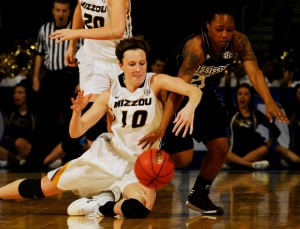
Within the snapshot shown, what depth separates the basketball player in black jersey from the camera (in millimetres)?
6000

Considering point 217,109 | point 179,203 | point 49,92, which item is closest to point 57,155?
point 49,92

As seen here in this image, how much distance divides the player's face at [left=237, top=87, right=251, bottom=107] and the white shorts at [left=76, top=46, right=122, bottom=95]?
3988 millimetres

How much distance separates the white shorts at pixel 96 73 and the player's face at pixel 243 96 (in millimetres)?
3988

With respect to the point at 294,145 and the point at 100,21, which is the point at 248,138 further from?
the point at 100,21

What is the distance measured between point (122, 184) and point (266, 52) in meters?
8.56

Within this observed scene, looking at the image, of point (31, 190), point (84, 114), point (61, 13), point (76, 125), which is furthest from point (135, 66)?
point (61, 13)

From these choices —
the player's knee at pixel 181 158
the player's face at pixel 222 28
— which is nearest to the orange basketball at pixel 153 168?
the player's knee at pixel 181 158

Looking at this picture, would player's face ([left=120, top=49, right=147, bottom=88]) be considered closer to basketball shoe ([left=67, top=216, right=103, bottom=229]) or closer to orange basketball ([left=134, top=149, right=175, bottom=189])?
orange basketball ([left=134, top=149, right=175, bottom=189])

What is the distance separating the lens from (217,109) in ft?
21.1

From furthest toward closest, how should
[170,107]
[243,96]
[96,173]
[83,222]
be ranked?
[243,96]
[96,173]
[170,107]
[83,222]

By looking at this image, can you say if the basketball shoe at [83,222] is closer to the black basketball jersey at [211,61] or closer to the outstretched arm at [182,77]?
the outstretched arm at [182,77]

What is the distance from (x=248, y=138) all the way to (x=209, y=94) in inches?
177

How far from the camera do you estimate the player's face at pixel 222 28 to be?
236 inches

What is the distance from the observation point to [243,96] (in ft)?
34.6
